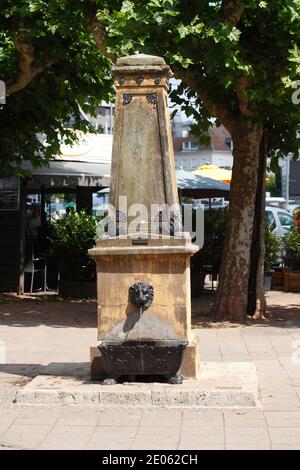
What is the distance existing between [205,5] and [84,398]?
603cm

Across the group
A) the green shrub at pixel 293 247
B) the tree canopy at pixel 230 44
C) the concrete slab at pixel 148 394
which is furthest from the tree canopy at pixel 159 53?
the concrete slab at pixel 148 394

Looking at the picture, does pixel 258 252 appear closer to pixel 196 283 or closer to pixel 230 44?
pixel 196 283

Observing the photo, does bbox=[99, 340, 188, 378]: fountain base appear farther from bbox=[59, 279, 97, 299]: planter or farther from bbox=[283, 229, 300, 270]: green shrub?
bbox=[283, 229, 300, 270]: green shrub

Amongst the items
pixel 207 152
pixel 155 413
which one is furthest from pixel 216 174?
pixel 207 152

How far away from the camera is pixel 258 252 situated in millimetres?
12570

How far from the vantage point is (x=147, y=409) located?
650 cm

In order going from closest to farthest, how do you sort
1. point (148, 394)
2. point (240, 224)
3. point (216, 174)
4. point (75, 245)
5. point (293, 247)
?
point (148, 394) < point (240, 224) < point (75, 245) < point (293, 247) < point (216, 174)

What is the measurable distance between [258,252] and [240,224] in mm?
720

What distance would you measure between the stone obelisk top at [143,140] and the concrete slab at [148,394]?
1.61 m

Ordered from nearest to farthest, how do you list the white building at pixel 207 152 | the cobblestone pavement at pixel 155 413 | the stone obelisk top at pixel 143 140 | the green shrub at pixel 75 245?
1. the cobblestone pavement at pixel 155 413
2. the stone obelisk top at pixel 143 140
3. the green shrub at pixel 75 245
4. the white building at pixel 207 152

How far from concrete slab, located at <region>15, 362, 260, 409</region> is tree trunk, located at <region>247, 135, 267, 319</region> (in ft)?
17.8

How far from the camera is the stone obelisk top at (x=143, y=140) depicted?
6.98 meters

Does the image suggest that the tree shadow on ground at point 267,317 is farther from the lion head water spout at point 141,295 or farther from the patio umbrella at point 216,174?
the patio umbrella at point 216,174

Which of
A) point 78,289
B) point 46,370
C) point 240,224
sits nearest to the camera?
point 46,370
